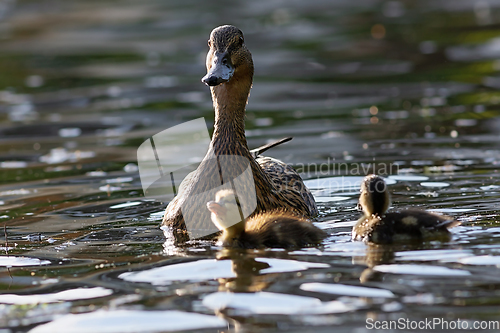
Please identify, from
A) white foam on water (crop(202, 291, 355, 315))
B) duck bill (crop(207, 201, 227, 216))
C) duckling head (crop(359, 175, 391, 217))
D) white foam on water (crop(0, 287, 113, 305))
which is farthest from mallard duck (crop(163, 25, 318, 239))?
white foam on water (crop(202, 291, 355, 315))

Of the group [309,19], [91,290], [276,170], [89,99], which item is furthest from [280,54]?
[91,290]

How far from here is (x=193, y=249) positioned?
5.43 meters

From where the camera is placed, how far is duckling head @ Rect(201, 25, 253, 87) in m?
5.82

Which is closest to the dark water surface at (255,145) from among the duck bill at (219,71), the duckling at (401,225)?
the duckling at (401,225)

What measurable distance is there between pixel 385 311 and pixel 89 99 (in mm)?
10820

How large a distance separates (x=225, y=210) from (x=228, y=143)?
0.94 m

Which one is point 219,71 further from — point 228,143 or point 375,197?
point 375,197

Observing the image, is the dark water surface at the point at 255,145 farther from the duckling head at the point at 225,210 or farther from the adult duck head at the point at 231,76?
the adult duck head at the point at 231,76

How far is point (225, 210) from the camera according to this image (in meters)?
5.28

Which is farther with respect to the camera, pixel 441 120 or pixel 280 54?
pixel 280 54

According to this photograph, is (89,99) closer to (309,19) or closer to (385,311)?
(309,19)

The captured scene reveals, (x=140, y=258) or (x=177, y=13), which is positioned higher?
(x=177, y=13)

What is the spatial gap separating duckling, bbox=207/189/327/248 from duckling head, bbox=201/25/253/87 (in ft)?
3.33

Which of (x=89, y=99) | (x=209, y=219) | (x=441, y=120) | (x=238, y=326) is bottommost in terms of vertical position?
(x=238, y=326)
